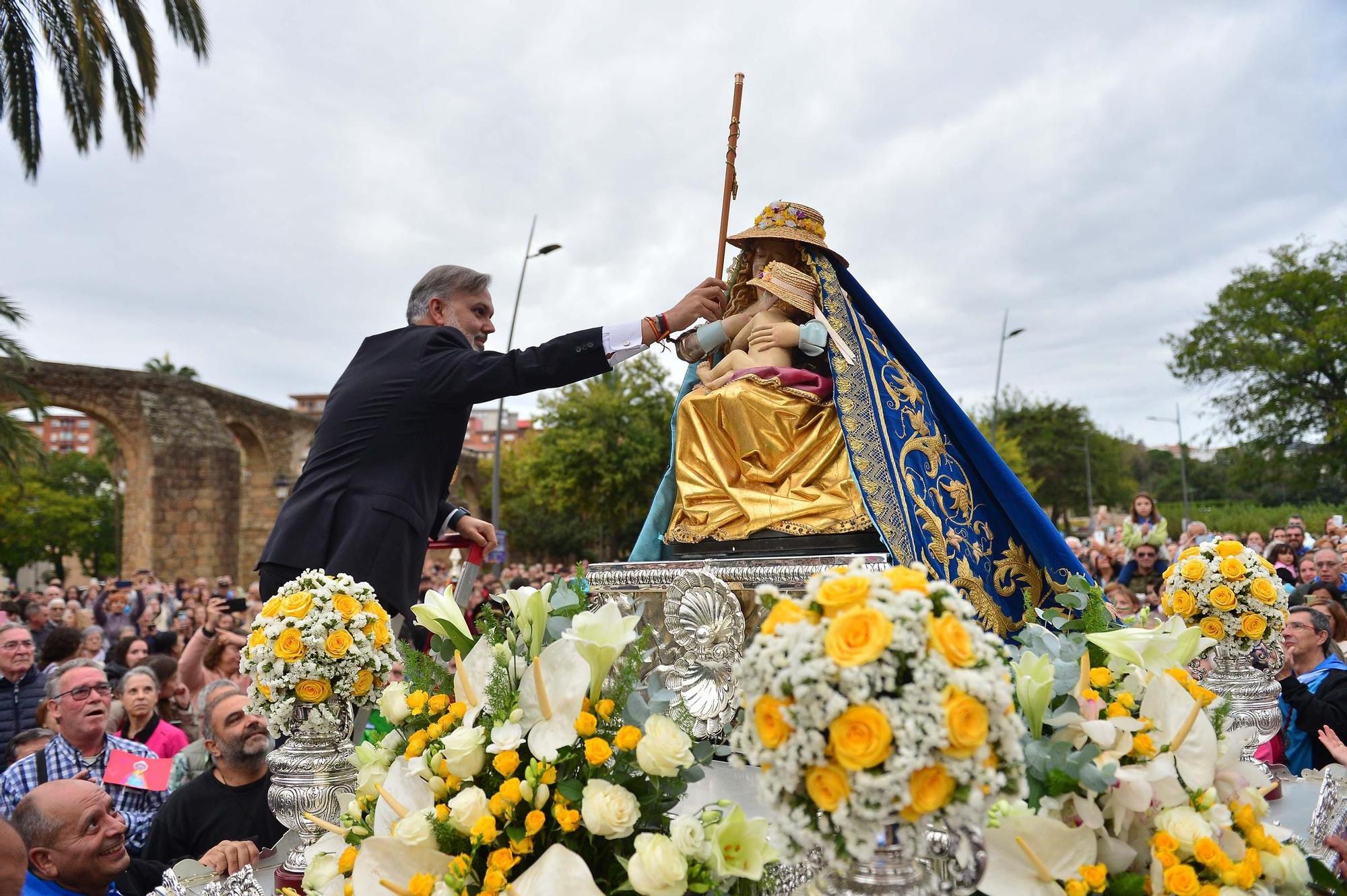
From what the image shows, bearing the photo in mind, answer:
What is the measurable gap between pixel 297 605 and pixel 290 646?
130mm

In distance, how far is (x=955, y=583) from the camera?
3.73 m

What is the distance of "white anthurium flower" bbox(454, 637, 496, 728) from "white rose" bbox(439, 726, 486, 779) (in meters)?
0.14

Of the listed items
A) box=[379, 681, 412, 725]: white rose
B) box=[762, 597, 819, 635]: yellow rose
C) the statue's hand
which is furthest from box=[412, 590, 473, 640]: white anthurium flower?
the statue's hand

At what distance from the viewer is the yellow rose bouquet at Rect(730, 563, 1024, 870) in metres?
1.58

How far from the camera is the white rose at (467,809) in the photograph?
2.15m

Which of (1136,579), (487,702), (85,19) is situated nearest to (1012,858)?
(487,702)

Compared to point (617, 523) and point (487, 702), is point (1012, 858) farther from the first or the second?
point (617, 523)

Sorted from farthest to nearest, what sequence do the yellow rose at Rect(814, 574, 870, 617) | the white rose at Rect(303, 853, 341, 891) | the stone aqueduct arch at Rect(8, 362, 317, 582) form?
the stone aqueduct arch at Rect(8, 362, 317, 582)
the white rose at Rect(303, 853, 341, 891)
the yellow rose at Rect(814, 574, 870, 617)

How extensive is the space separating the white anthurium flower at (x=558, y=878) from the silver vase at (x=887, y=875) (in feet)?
1.83

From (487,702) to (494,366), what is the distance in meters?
1.55

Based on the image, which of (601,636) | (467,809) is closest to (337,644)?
(467,809)

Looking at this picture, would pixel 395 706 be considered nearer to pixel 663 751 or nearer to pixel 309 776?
pixel 309 776

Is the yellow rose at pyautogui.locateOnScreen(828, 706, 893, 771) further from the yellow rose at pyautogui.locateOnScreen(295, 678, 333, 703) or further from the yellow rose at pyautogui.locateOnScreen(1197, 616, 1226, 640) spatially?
the yellow rose at pyautogui.locateOnScreen(1197, 616, 1226, 640)

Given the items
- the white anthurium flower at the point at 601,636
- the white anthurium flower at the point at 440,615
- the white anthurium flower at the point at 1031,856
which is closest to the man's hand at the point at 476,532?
the white anthurium flower at the point at 440,615
